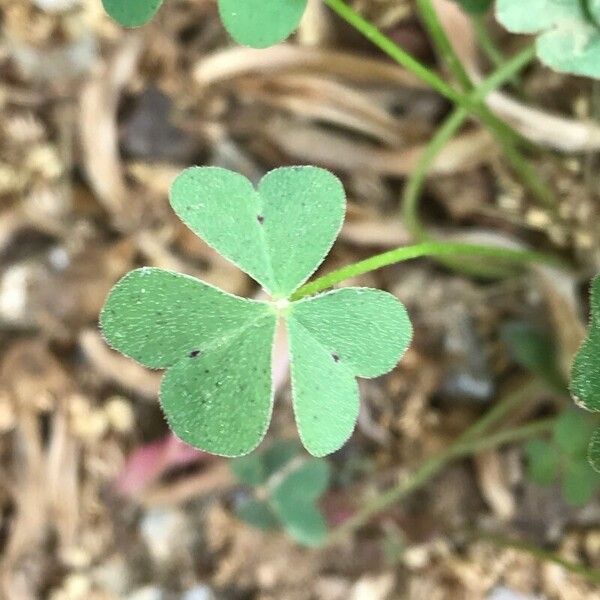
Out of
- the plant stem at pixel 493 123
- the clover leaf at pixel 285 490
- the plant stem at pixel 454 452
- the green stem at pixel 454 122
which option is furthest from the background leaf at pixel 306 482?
the plant stem at pixel 493 123

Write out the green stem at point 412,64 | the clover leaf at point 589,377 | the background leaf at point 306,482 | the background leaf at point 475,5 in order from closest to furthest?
the clover leaf at point 589,377 → the green stem at point 412,64 → the background leaf at point 475,5 → the background leaf at point 306,482

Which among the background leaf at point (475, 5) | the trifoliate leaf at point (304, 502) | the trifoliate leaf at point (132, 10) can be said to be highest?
the trifoliate leaf at point (132, 10)

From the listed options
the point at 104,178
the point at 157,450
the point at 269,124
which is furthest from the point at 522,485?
the point at 104,178

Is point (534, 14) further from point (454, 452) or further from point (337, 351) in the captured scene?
point (454, 452)

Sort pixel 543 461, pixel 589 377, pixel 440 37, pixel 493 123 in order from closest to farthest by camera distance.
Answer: pixel 589 377 → pixel 440 37 → pixel 493 123 → pixel 543 461

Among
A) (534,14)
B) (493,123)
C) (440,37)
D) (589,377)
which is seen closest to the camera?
(589,377)

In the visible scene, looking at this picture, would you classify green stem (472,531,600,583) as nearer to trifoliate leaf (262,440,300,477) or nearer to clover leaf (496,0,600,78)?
trifoliate leaf (262,440,300,477)

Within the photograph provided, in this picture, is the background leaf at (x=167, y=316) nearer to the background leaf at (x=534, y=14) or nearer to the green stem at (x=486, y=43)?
the background leaf at (x=534, y=14)

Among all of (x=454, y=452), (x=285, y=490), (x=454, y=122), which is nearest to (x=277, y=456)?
(x=285, y=490)
